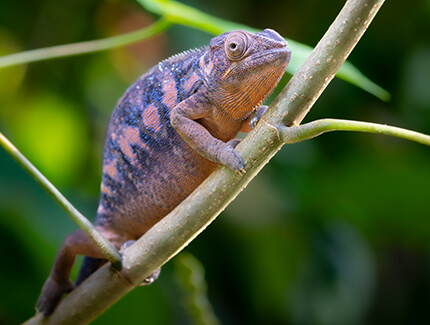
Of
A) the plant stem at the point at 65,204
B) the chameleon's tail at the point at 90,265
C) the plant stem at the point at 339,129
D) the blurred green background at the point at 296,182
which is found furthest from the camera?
the blurred green background at the point at 296,182

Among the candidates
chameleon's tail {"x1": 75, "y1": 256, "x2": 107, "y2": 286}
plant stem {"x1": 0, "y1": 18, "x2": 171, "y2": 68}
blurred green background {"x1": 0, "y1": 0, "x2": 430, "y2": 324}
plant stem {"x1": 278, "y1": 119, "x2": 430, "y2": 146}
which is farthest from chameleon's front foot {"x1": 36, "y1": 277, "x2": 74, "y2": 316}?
blurred green background {"x1": 0, "y1": 0, "x2": 430, "y2": 324}

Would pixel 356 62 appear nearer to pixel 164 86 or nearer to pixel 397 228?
pixel 397 228

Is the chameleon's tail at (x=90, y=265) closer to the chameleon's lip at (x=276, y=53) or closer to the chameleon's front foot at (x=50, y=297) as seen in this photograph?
the chameleon's front foot at (x=50, y=297)

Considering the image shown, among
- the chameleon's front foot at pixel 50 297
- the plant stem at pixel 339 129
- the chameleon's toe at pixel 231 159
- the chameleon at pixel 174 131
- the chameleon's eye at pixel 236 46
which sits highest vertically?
the plant stem at pixel 339 129

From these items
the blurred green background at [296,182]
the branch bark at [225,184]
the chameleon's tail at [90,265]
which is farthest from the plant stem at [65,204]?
the blurred green background at [296,182]

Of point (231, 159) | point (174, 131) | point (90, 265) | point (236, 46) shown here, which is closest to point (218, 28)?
point (236, 46)

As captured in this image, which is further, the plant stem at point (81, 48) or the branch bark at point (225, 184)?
the plant stem at point (81, 48)
